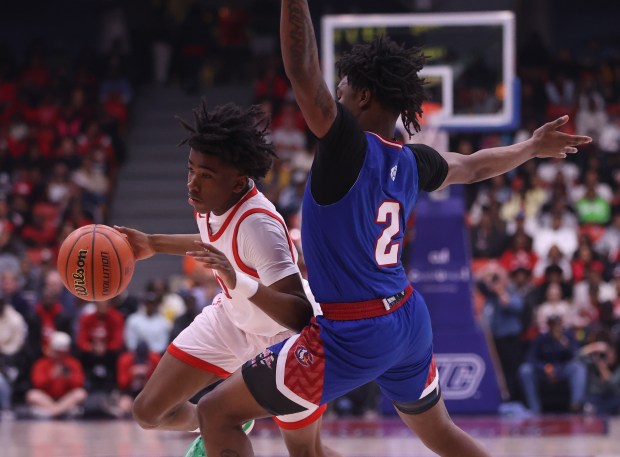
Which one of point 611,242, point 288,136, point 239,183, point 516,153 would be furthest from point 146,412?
point 288,136

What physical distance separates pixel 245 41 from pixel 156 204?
412cm

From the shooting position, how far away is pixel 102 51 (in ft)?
61.4

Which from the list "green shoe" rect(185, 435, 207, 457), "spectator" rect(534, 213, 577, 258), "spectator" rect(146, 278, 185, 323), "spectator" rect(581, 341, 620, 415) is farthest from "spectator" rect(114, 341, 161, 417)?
"green shoe" rect(185, 435, 207, 457)

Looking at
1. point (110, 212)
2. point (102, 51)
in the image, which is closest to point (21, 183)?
point (110, 212)

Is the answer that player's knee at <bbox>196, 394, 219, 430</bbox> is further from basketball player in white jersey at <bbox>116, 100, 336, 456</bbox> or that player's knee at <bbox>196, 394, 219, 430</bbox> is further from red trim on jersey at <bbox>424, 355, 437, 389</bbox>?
red trim on jersey at <bbox>424, 355, 437, 389</bbox>

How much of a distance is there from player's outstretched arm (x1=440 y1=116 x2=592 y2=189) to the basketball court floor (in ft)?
11.2

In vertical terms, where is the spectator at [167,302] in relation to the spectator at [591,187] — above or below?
below

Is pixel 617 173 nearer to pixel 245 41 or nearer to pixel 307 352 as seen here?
pixel 245 41

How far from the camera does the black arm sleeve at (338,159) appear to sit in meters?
3.86

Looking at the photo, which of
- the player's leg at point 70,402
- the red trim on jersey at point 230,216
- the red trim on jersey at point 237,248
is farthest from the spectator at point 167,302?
the red trim on jersey at point 237,248

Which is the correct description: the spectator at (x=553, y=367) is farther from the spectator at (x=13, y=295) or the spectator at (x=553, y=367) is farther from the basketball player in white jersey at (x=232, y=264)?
the basketball player in white jersey at (x=232, y=264)

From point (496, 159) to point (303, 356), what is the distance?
4.46 ft

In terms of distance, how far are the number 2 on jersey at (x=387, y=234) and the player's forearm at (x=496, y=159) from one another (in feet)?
2.21

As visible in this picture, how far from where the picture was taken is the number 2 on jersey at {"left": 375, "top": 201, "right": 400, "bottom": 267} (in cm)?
406
